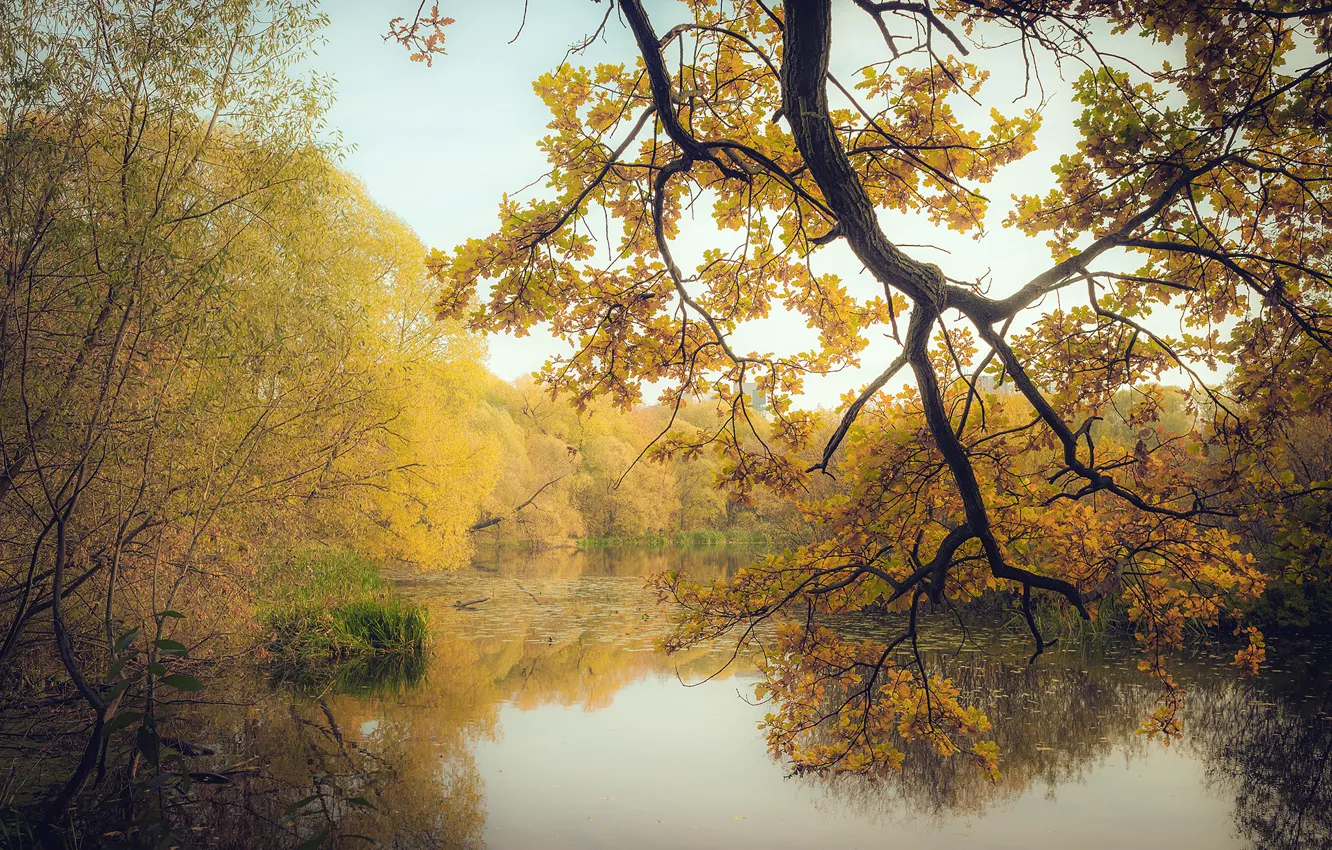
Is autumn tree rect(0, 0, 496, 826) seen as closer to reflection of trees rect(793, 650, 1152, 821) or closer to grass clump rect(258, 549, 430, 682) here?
grass clump rect(258, 549, 430, 682)

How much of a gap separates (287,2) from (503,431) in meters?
20.4

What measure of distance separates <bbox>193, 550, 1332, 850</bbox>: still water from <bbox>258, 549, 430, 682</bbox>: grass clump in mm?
665

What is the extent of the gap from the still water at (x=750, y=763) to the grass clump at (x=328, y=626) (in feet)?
2.18

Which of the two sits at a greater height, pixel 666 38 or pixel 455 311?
pixel 666 38

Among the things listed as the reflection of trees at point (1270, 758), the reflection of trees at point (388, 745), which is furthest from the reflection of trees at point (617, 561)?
the reflection of trees at point (1270, 758)

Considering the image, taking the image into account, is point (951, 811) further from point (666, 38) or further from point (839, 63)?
point (666, 38)

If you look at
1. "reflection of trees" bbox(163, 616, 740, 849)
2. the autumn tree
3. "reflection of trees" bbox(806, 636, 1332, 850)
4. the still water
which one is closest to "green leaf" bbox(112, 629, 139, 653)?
"reflection of trees" bbox(163, 616, 740, 849)

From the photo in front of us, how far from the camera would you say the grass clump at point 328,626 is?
9.30m

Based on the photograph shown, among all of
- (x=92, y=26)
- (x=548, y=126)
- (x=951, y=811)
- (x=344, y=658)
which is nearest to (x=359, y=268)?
(x=344, y=658)

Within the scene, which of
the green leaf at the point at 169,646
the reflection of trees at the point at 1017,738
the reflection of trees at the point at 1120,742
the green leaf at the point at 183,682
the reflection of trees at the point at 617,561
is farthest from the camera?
the reflection of trees at the point at 617,561

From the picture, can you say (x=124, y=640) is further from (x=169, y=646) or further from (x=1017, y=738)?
(x=1017, y=738)

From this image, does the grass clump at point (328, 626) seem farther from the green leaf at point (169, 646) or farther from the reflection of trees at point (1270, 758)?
the reflection of trees at point (1270, 758)

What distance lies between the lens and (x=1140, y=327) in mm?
3205

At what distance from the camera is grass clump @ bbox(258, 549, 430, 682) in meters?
9.30
